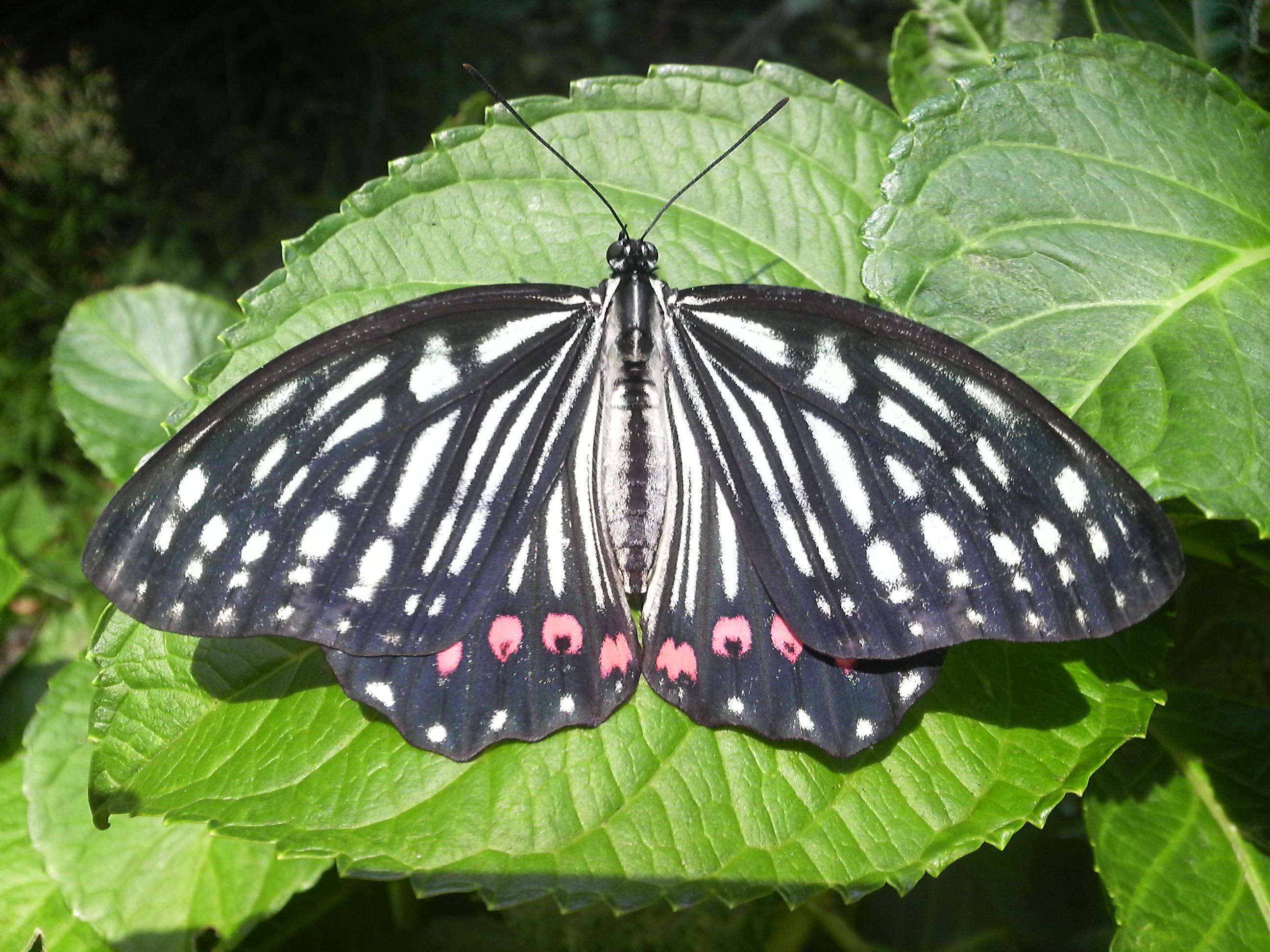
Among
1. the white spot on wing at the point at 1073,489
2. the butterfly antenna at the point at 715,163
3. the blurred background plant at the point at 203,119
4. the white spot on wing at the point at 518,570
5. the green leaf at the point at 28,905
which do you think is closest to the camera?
Result: the white spot on wing at the point at 1073,489

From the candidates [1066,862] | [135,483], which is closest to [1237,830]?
[1066,862]

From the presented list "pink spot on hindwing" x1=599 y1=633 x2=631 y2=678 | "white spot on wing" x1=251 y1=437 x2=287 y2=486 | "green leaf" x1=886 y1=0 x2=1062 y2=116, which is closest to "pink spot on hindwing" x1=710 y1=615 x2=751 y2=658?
"pink spot on hindwing" x1=599 y1=633 x2=631 y2=678

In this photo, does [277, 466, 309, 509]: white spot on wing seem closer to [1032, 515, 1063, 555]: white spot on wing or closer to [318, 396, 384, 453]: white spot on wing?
[318, 396, 384, 453]: white spot on wing

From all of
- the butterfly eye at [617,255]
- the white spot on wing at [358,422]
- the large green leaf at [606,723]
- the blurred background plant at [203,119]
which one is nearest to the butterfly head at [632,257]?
the butterfly eye at [617,255]

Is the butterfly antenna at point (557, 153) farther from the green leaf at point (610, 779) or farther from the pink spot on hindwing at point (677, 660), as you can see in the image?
the green leaf at point (610, 779)

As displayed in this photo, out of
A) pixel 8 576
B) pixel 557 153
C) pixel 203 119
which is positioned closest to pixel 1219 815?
pixel 557 153

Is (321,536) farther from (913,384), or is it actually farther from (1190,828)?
(1190,828)

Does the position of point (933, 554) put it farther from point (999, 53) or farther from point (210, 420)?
point (210, 420)
